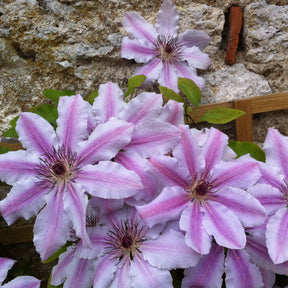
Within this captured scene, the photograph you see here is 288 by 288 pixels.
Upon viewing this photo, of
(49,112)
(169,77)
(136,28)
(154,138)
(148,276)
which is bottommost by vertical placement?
(148,276)

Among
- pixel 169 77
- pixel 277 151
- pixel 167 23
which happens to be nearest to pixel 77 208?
pixel 277 151

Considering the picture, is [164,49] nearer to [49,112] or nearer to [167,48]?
[167,48]

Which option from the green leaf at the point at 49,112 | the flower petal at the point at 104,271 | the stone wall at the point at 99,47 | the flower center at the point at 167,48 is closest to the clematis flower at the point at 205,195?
the flower petal at the point at 104,271

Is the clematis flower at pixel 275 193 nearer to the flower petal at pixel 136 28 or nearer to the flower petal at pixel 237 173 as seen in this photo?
the flower petal at pixel 237 173

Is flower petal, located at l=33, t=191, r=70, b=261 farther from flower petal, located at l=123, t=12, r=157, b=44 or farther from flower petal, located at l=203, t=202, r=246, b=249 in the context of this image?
flower petal, located at l=123, t=12, r=157, b=44

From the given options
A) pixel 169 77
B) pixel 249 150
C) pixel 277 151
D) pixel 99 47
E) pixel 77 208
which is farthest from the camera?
pixel 99 47
